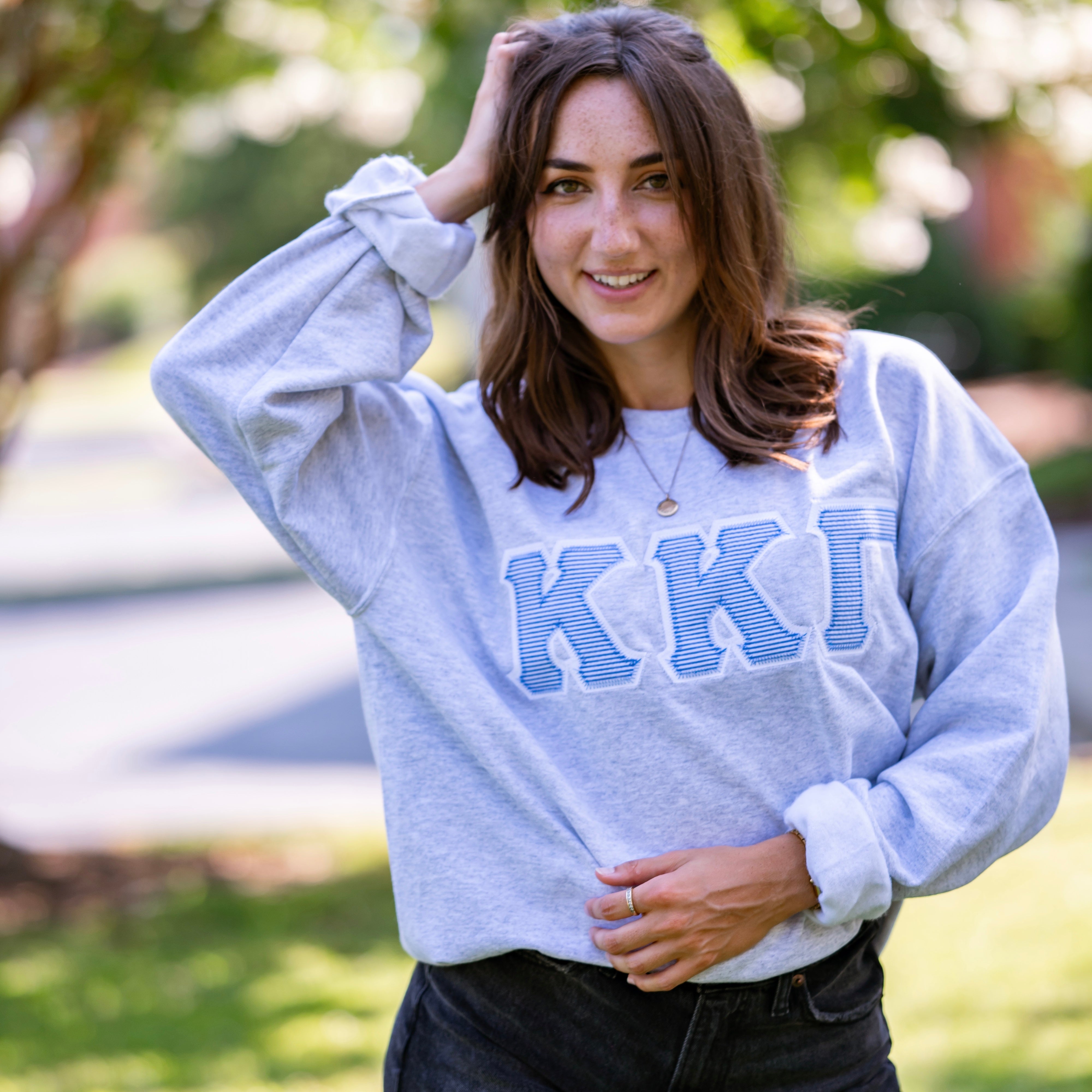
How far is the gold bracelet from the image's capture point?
174 cm

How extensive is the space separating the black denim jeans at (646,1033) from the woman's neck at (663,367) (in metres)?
0.82

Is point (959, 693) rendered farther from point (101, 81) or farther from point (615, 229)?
point (101, 81)

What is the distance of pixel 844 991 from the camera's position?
1.86 m

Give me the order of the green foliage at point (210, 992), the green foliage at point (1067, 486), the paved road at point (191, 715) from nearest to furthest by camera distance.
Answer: the green foliage at point (210, 992) < the paved road at point (191, 715) < the green foliage at point (1067, 486)

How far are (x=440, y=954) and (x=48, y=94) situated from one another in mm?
4754

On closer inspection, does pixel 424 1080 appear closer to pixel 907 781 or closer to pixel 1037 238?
pixel 907 781

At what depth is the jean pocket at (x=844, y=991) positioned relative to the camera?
1.82 metres

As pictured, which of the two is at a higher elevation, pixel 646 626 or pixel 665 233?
pixel 665 233

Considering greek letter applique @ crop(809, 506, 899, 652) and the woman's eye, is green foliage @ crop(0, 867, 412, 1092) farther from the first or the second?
the woman's eye

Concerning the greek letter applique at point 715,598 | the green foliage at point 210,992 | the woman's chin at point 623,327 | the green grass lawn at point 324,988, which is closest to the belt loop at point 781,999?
the greek letter applique at point 715,598

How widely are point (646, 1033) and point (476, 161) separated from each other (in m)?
1.28

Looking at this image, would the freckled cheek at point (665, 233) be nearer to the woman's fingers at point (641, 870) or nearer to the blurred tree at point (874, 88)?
the blurred tree at point (874, 88)

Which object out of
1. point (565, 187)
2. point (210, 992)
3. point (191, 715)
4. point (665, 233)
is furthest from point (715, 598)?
point (191, 715)

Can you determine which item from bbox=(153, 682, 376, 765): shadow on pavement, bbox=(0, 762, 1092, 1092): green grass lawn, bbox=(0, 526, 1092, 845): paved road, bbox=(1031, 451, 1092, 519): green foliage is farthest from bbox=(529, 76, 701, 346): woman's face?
bbox=(1031, 451, 1092, 519): green foliage
